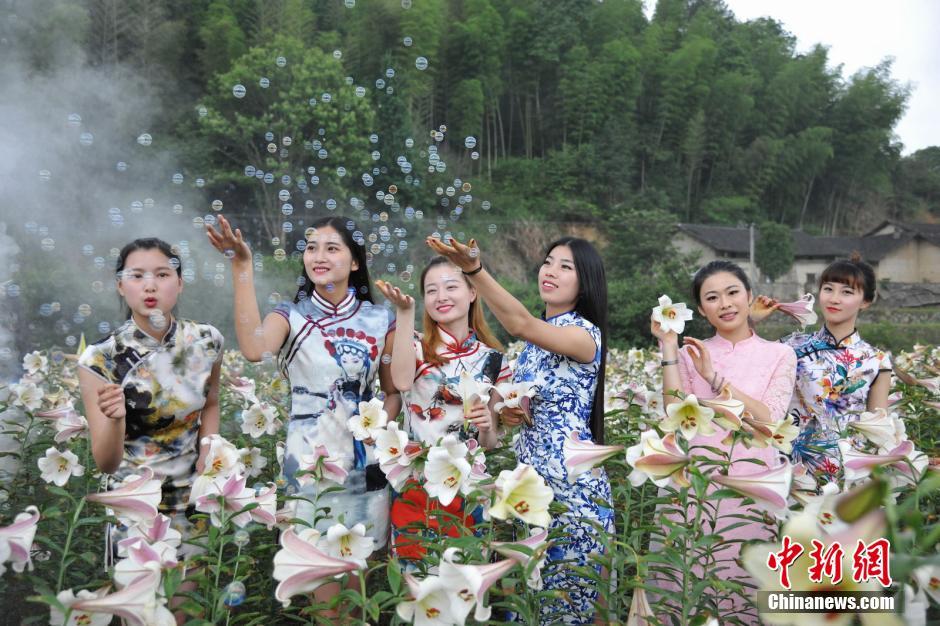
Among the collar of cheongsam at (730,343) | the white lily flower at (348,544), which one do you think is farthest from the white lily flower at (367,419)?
the collar of cheongsam at (730,343)

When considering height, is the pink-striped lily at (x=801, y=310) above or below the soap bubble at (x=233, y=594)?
above

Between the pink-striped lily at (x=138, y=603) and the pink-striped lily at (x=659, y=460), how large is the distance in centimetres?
80

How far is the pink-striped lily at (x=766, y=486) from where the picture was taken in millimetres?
1241

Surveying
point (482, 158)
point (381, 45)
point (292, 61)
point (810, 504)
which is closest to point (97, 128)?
point (292, 61)

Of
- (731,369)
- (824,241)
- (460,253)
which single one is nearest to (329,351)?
(460,253)

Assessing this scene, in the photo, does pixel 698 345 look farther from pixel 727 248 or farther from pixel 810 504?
pixel 727 248

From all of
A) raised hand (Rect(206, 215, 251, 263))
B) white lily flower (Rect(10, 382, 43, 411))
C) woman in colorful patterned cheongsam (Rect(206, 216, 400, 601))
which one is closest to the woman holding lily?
woman in colorful patterned cheongsam (Rect(206, 216, 400, 601))

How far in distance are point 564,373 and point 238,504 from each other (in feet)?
3.30

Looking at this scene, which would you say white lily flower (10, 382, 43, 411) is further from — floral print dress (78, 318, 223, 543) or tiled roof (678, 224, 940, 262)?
tiled roof (678, 224, 940, 262)

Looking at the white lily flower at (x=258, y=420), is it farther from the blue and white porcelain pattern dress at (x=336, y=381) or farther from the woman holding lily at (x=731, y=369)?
the woman holding lily at (x=731, y=369)

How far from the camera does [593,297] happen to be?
6.97ft

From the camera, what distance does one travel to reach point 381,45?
27312 millimetres

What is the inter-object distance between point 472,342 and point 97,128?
20.5 meters

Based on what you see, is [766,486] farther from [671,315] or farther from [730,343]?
[730,343]
